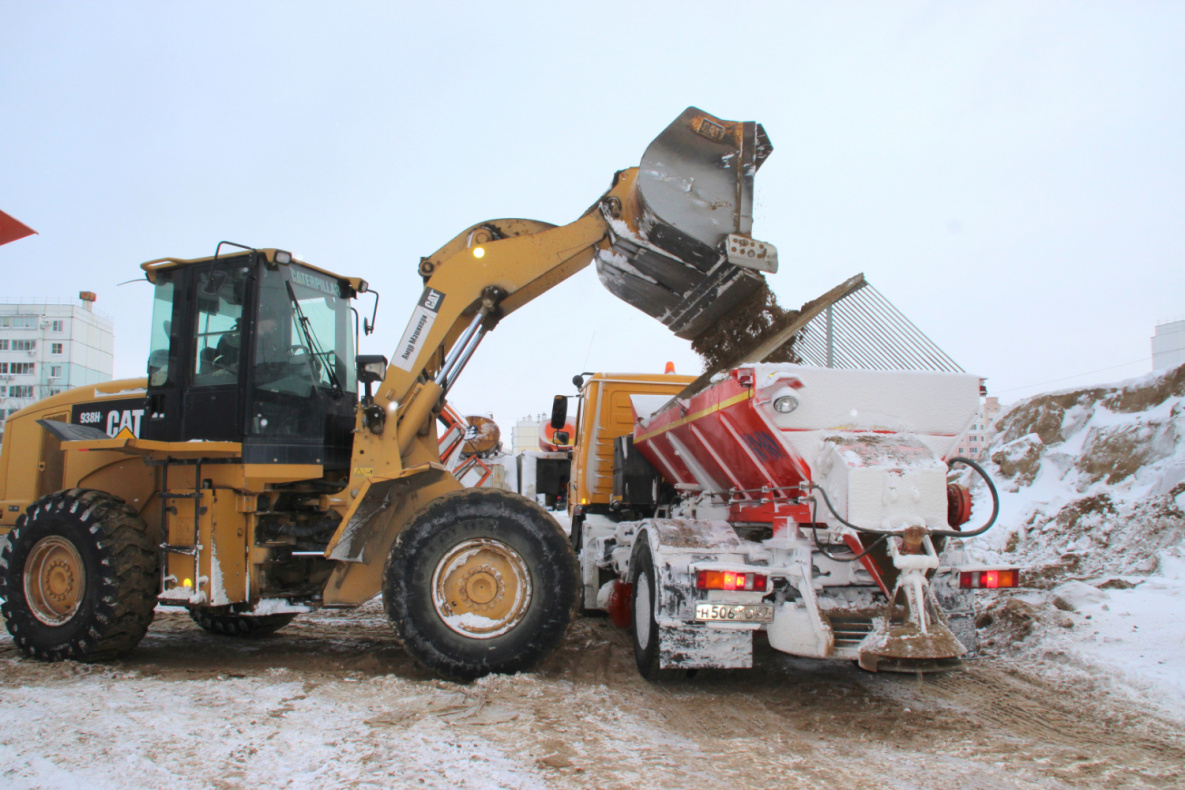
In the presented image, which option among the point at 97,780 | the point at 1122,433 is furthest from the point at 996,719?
the point at 1122,433

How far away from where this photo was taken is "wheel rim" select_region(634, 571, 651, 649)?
526 cm

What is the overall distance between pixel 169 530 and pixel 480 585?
2.30 metres

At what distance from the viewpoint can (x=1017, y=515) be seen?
10.8 meters

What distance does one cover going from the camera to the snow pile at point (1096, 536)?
5.43m

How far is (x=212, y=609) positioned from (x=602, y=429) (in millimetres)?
4167

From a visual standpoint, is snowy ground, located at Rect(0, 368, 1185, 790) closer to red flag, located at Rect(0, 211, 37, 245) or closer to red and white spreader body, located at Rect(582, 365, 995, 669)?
red and white spreader body, located at Rect(582, 365, 995, 669)

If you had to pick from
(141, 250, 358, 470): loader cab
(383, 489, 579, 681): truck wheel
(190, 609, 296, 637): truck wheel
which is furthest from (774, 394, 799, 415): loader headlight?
(190, 609, 296, 637): truck wheel

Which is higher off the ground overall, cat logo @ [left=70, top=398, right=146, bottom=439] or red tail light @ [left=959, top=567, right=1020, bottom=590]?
cat logo @ [left=70, top=398, right=146, bottom=439]

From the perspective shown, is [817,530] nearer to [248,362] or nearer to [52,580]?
[248,362]

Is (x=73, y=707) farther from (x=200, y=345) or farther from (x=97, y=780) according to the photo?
(x=200, y=345)

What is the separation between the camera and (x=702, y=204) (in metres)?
5.44

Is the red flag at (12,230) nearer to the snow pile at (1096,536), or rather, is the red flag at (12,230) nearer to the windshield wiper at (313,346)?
the windshield wiper at (313,346)

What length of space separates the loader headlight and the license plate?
1156 millimetres

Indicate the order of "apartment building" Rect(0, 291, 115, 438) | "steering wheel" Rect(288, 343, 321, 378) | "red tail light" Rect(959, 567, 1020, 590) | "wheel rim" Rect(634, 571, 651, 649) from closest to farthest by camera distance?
"red tail light" Rect(959, 567, 1020, 590) < "wheel rim" Rect(634, 571, 651, 649) < "steering wheel" Rect(288, 343, 321, 378) < "apartment building" Rect(0, 291, 115, 438)
